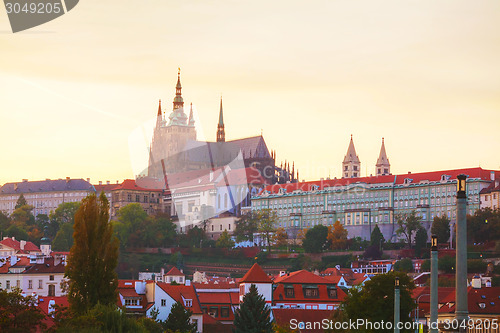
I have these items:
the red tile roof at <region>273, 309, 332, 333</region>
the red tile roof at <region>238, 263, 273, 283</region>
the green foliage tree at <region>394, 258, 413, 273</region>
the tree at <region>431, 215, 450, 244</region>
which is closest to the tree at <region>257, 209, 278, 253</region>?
the tree at <region>431, 215, 450, 244</region>

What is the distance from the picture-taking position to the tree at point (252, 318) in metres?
76.4

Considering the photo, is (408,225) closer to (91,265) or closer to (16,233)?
(16,233)

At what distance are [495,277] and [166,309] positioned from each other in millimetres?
55254

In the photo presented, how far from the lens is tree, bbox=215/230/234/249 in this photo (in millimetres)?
180250

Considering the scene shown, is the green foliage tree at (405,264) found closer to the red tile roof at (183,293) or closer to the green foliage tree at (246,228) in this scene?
the green foliage tree at (246,228)

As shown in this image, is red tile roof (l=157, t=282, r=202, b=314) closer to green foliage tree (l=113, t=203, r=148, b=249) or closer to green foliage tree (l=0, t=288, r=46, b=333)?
green foliage tree (l=0, t=288, r=46, b=333)

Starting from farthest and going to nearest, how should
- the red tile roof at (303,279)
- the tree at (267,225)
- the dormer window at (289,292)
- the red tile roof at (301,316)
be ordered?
the tree at (267,225) < the red tile roof at (303,279) < the dormer window at (289,292) < the red tile roof at (301,316)

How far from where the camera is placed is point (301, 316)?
294 ft

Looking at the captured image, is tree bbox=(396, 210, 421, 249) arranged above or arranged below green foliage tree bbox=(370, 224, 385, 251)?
above

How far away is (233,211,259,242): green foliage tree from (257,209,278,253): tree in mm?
896

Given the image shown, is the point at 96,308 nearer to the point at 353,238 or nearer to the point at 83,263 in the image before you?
the point at 83,263

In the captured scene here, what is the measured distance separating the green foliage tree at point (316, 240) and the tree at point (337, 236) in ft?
2.78

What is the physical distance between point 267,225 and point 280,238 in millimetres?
6465

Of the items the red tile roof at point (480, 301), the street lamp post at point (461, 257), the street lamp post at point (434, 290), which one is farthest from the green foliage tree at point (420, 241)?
the street lamp post at point (461, 257)
